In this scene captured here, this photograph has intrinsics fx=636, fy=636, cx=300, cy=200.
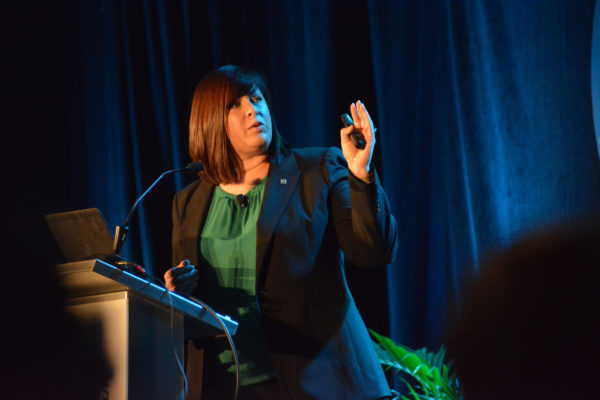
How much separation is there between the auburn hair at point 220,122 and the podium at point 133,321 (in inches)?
29.6

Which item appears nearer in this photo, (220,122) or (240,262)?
(240,262)

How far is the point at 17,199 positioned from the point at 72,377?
0.25 meters

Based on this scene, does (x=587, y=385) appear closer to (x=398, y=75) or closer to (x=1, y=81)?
(x=398, y=75)

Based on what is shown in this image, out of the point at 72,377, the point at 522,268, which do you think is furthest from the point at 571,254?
the point at 72,377

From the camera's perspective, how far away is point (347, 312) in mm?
1781

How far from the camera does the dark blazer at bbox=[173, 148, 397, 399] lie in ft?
5.55

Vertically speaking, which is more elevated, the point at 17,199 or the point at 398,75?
the point at 398,75

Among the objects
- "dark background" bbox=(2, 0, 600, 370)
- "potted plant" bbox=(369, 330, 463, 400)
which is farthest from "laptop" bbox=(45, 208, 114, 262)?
"potted plant" bbox=(369, 330, 463, 400)

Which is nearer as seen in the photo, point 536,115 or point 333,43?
point 536,115

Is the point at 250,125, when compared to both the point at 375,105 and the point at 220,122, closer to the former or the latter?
the point at 220,122

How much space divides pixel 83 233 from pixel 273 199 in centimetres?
57

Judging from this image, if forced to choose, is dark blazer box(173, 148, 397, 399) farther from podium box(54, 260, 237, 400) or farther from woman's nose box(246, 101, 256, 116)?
podium box(54, 260, 237, 400)

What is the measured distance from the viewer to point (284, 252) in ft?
5.90

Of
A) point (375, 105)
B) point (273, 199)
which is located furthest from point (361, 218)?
point (375, 105)
